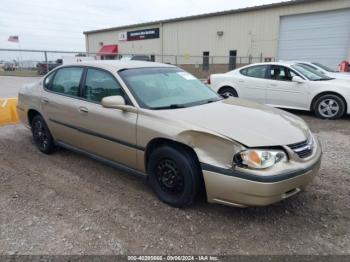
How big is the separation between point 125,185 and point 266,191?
1874mm

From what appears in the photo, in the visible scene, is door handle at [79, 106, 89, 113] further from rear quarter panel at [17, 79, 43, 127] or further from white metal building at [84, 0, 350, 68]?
white metal building at [84, 0, 350, 68]

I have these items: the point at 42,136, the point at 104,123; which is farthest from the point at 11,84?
the point at 104,123

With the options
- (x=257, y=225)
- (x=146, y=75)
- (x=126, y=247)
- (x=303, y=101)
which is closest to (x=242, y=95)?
(x=303, y=101)

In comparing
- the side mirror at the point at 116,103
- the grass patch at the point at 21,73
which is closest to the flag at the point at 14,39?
the grass patch at the point at 21,73

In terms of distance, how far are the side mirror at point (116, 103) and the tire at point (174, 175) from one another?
1.93ft

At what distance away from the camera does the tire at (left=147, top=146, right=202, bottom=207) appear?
2.98 metres

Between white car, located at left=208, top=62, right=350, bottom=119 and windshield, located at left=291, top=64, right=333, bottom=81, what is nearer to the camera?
white car, located at left=208, top=62, right=350, bottom=119

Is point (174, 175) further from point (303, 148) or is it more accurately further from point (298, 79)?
point (298, 79)

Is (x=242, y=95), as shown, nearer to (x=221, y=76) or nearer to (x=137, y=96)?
(x=221, y=76)

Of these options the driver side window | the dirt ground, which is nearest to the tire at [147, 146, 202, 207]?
the dirt ground

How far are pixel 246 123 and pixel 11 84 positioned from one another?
33.5ft

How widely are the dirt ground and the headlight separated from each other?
2.24 feet

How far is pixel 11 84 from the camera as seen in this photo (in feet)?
35.2

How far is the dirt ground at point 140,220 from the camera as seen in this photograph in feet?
8.64
